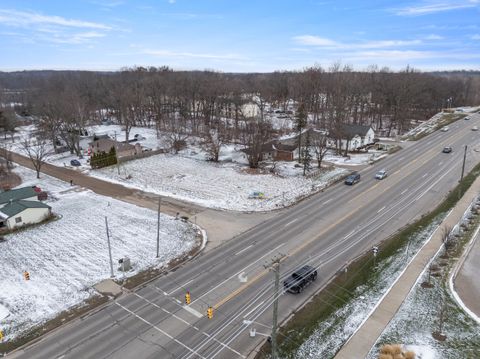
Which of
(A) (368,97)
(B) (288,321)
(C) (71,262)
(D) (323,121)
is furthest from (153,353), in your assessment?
(A) (368,97)

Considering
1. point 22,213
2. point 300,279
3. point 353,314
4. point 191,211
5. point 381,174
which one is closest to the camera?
point 353,314

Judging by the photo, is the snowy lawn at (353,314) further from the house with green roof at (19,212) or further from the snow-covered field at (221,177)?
the house with green roof at (19,212)

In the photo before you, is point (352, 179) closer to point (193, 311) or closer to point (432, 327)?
point (432, 327)

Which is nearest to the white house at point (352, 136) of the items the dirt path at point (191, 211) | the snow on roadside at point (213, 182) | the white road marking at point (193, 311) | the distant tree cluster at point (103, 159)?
the snow on roadside at point (213, 182)

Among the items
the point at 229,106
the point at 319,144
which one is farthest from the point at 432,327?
the point at 229,106

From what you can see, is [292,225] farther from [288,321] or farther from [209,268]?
[288,321]

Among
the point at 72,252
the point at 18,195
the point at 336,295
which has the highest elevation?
the point at 18,195

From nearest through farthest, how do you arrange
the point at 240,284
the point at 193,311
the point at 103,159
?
the point at 193,311
the point at 240,284
the point at 103,159

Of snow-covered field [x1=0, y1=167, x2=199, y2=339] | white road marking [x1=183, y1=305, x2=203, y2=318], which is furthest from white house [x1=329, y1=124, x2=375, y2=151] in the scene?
white road marking [x1=183, y1=305, x2=203, y2=318]
